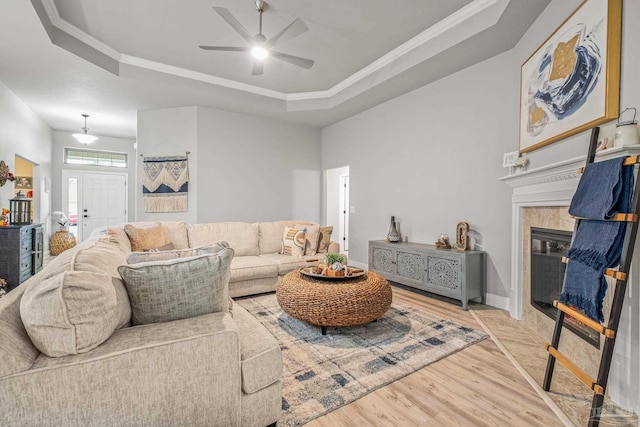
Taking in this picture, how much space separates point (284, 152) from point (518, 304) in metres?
4.59

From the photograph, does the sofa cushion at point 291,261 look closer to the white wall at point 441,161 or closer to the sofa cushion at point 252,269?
the sofa cushion at point 252,269

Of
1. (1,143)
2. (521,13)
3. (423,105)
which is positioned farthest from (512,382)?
(1,143)

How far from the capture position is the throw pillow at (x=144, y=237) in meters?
3.47

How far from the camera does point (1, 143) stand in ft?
13.9

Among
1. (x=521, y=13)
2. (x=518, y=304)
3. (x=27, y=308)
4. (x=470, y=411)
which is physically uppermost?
(x=521, y=13)

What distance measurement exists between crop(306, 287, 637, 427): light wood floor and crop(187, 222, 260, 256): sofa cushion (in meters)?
2.93

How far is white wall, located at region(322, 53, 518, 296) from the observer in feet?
11.2

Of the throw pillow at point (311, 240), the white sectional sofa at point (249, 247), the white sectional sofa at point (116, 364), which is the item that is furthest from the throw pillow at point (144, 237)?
the white sectional sofa at point (116, 364)

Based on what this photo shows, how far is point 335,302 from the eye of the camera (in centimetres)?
241

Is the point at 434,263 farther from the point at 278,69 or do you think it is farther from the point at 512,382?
the point at 278,69

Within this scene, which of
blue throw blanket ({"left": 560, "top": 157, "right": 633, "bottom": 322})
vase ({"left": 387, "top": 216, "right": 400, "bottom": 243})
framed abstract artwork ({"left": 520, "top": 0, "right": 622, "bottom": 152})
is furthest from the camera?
vase ({"left": 387, "top": 216, "right": 400, "bottom": 243})

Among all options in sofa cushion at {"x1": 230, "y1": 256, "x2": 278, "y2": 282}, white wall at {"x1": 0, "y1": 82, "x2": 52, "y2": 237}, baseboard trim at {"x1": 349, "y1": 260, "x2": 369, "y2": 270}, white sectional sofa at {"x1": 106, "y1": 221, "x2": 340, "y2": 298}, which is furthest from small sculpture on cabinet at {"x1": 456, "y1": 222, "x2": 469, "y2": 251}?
white wall at {"x1": 0, "y1": 82, "x2": 52, "y2": 237}

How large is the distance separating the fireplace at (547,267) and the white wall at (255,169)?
4294mm

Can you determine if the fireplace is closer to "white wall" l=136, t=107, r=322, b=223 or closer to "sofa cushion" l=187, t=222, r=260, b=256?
"sofa cushion" l=187, t=222, r=260, b=256
